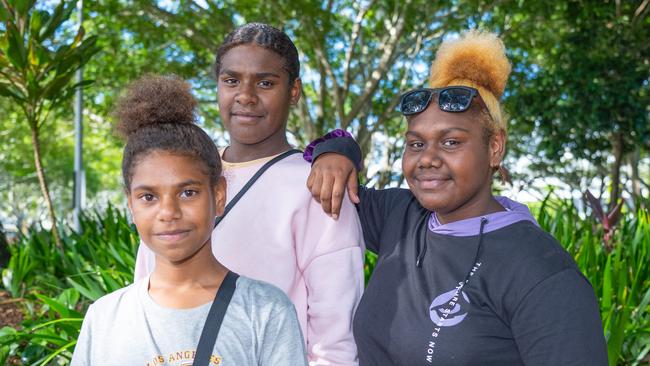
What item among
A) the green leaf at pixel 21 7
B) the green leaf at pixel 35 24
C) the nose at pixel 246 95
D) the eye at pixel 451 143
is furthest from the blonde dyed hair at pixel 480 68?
the green leaf at pixel 21 7

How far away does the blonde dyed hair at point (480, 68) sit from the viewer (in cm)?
201

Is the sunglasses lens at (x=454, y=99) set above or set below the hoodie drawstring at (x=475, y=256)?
above

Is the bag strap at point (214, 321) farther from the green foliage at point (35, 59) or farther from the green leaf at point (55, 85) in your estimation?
the green leaf at point (55, 85)

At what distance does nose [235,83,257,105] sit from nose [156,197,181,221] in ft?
1.72

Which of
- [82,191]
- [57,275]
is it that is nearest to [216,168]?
[57,275]

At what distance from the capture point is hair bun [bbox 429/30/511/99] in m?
2.04

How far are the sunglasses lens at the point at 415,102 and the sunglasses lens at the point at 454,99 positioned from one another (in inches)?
1.8

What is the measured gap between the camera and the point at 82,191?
29.0 feet

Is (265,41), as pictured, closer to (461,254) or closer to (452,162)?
(452,162)

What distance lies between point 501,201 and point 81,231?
545 centimetres

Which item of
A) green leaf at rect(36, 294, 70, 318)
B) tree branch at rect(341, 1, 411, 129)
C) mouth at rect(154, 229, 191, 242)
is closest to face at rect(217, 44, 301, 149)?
mouth at rect(154, 229, 191, 242)

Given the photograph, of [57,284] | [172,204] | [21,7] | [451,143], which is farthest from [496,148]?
[21,7]

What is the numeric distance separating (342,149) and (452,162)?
1.17 feet

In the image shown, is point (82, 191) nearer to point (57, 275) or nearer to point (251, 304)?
point (57, 275)
